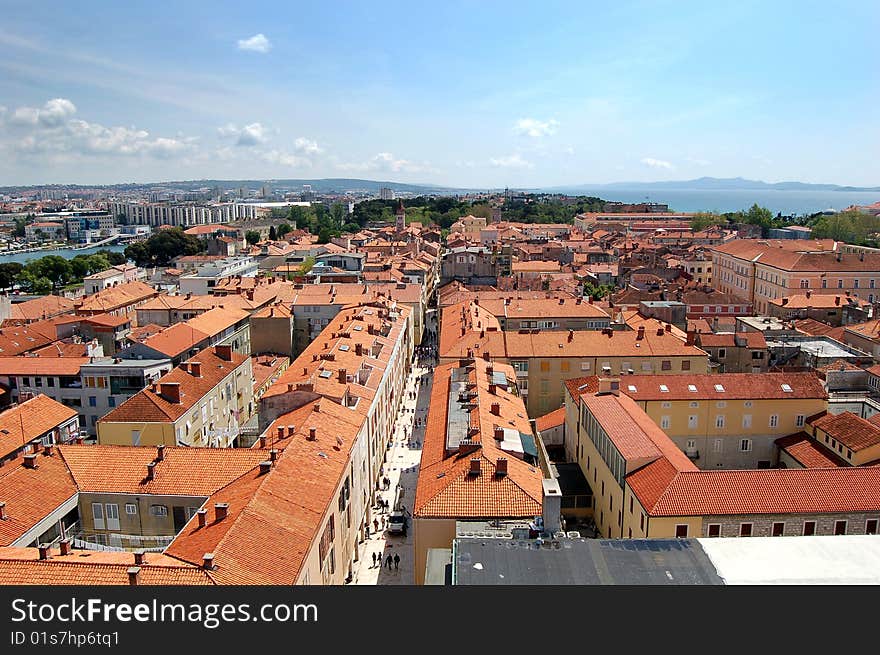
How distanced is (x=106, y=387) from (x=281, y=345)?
43.3ft

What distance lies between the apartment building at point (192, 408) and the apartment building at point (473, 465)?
9.06m

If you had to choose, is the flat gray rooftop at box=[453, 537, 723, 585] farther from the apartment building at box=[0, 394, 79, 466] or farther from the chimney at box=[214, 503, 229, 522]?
the apartment building at box=[0, 394, 79, 466]

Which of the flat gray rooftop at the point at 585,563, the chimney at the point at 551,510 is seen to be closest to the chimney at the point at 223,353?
the chimney at the point at 551,510

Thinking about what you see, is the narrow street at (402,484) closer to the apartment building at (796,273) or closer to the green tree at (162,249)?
the apartment building at (796,273)

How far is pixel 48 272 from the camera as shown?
270ft

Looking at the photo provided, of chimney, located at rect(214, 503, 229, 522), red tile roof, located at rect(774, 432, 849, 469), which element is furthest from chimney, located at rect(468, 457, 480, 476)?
red tile roof, located at rect(774, 432, 849, 469)

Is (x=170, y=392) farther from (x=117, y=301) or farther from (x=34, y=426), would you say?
(x=117, y=301)

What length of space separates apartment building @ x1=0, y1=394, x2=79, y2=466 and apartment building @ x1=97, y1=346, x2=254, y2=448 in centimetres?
221

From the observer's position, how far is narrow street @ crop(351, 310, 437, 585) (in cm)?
2016

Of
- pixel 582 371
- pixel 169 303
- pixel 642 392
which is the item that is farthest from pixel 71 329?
pixel 642 392

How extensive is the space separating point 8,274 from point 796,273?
265 ft

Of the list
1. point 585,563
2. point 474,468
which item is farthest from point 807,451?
point 585,563

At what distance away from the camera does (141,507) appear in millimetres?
18516

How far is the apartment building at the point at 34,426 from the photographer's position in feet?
79.7
